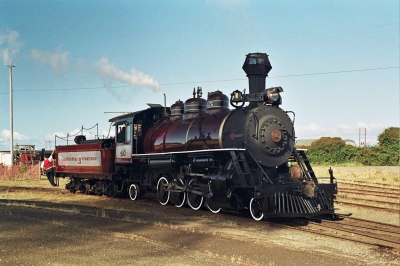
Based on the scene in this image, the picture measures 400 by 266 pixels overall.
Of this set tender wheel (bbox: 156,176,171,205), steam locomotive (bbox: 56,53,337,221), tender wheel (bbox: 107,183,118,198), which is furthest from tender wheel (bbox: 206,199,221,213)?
tender wheel (bbox: 107,183,118,198)

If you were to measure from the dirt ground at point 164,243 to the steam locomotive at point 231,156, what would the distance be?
87 cm

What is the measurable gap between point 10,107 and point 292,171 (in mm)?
32677

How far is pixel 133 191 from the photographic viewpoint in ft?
55.2

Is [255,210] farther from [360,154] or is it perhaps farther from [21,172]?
[360,154]

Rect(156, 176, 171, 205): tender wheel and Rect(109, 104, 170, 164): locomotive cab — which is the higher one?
Result: Rect(109, 104, 170, 164): locomotive cab

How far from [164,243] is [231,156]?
13.8 feet

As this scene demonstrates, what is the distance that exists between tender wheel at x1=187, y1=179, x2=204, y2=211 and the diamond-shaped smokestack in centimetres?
347

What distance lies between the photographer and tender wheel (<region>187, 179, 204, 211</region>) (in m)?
13.2

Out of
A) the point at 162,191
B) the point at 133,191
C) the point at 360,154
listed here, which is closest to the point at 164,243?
the point at 162,191

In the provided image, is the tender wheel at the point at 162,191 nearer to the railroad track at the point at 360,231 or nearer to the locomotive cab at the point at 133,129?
the locomotive cab at the point at 133,129

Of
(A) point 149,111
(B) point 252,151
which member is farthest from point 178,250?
(A) point 149,111

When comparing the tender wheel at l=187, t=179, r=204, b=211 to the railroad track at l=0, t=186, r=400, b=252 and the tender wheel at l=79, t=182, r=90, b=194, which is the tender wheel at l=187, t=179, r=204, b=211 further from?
the tender wheel at l=79, t=182, r=90, b=194

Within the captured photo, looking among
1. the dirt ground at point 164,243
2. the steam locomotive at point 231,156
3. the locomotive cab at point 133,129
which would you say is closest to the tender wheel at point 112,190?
the locomotive cab at point 133,129

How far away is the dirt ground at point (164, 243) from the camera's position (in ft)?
22.1
